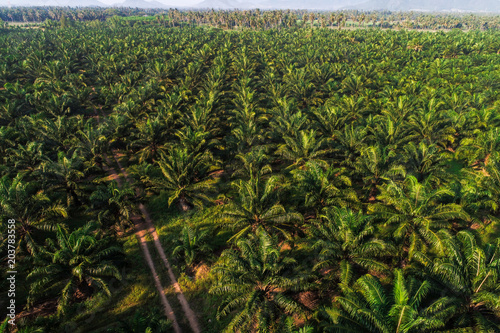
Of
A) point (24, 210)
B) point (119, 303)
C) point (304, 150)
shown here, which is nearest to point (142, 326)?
point (119, 303)

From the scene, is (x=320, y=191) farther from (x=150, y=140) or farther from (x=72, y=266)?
(x=150, y=140)

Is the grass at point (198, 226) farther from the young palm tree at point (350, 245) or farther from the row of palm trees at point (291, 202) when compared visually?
the young palm tree at point (350, 245)

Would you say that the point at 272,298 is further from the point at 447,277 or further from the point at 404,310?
the point at 447,277

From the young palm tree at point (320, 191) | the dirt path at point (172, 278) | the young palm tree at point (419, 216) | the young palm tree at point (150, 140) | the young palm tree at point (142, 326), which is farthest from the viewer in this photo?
the young palm tree at point (150, 140)

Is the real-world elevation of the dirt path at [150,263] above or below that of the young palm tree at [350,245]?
below

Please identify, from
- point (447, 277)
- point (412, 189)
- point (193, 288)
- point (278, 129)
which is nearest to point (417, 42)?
point (278, 129)

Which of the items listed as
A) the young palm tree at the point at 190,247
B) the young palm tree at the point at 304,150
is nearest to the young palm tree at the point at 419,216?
the young palm tree at the point at 304,150

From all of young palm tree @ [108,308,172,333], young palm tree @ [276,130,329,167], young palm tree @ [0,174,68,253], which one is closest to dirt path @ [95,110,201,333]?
young palm tree @ [108,308,172,333]

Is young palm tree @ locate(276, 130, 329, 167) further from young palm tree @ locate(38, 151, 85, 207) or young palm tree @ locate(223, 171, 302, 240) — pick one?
young palm tree @ locate(38, 151, 85, 207)
